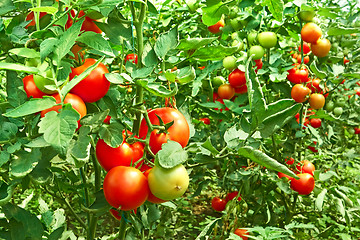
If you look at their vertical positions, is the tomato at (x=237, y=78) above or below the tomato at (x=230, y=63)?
below

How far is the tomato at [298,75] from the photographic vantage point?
1.72 meters

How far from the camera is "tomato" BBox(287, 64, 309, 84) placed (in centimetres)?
172

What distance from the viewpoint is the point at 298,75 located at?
1.72 m

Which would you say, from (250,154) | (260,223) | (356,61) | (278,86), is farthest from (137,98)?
(356,61)

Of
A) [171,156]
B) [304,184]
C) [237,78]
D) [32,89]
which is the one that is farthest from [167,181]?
[304,184]

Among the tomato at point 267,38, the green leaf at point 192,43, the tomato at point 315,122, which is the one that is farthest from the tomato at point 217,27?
the green leaf at point 192,43

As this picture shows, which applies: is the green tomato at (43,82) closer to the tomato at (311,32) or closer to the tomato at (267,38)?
the tomato at (267,38)

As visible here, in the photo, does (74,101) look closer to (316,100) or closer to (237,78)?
(237,78)

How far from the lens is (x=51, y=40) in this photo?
0.64 m

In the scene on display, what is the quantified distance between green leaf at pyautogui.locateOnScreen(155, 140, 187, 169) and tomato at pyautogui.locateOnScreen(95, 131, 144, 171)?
0.10 meters

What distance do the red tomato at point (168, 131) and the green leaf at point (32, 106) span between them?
247mm

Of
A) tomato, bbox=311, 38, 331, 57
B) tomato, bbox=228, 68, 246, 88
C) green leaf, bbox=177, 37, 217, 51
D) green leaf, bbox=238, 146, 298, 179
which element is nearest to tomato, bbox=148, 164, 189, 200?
green leaf, bbox=238, 146, 298, 179

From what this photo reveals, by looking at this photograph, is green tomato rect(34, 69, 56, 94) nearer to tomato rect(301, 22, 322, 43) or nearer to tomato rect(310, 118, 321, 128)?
tomato rect(301, 22, 322, 43)

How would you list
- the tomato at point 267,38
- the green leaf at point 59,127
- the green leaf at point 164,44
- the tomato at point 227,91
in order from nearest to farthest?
the green leaf at point 59,127 → the green leaf at point 164,44 → the tomato at point 267,38 → the tomato at point 227,91
